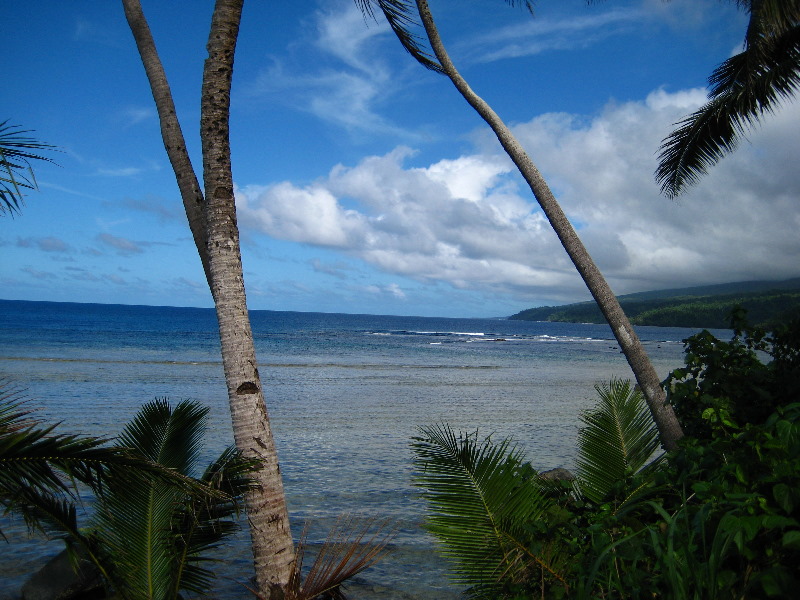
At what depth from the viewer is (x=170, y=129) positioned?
4965 millimetres

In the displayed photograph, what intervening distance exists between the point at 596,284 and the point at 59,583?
526 cm

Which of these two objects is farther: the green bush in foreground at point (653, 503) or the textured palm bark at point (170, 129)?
the textured palm bark at point (170, 129)

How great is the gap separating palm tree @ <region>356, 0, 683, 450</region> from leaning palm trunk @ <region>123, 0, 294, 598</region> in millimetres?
2663

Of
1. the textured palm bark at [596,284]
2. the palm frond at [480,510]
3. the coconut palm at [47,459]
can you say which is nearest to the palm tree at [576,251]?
the textured palm bark at [596,284]

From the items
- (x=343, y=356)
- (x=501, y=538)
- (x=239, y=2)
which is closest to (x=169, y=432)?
(x=501, y=538)

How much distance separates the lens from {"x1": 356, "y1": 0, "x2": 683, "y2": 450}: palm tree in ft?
18.0

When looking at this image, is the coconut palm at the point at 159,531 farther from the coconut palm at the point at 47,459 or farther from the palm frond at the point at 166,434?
the coconut palm at the point at 47,459

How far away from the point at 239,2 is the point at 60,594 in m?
4.74

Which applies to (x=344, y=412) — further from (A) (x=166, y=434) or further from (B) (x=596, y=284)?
(A) (x=166, y=434)

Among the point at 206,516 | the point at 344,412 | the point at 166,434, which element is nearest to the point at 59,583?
the point at 166,434

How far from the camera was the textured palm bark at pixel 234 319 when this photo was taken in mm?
3926

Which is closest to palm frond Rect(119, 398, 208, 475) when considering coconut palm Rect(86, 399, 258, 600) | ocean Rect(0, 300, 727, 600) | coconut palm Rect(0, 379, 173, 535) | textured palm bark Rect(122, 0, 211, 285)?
coconut palm Rect(86, 399, 258, 600)

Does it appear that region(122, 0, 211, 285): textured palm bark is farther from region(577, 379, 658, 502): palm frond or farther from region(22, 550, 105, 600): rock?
region(577, 379, 658, 502): palm frond

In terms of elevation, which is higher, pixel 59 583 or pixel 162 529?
pixel 162 529
